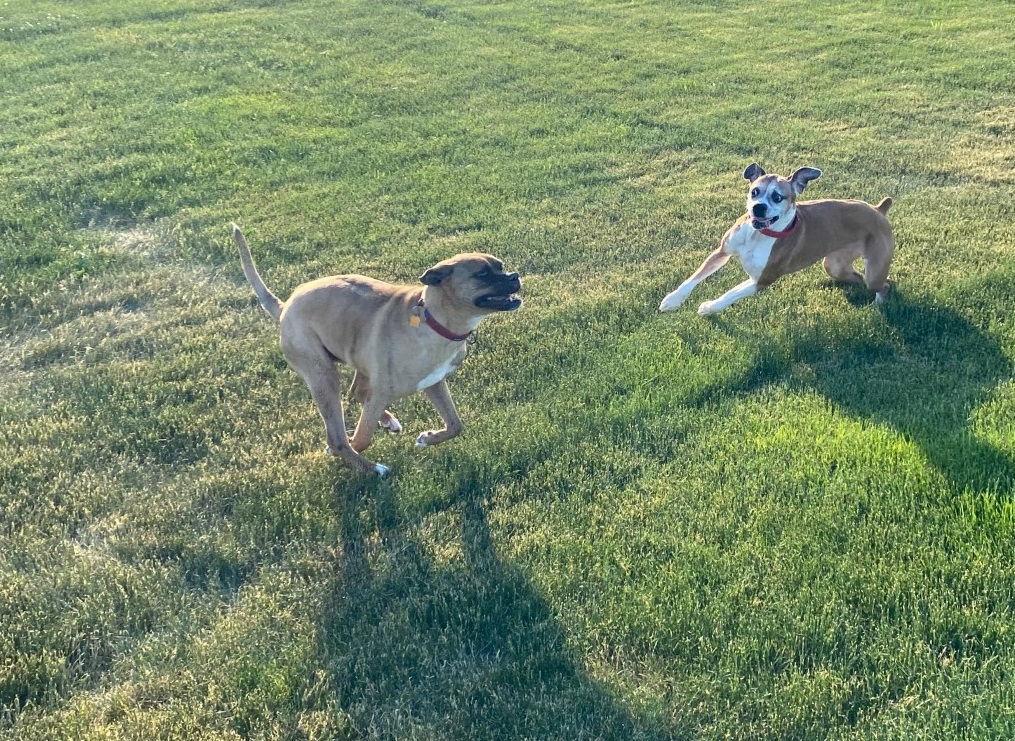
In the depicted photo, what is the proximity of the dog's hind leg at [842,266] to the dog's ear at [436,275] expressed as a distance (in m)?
3.74

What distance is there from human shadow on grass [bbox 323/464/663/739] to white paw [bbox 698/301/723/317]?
2.80 metres

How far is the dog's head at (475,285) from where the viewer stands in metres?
4.69

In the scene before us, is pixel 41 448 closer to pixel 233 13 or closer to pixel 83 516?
pixel 83 516

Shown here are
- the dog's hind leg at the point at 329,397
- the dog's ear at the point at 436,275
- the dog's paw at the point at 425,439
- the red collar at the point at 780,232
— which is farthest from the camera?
the red collar at the point at 780,232

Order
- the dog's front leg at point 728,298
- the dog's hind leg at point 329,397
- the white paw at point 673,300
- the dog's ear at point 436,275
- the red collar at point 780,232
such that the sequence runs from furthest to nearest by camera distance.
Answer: the white paw at point 673,300
the dog's front leg at point 728,298
the red collar at point 780,232
the dog's hind leg at point 329,397
the dog's ear at point 436,275

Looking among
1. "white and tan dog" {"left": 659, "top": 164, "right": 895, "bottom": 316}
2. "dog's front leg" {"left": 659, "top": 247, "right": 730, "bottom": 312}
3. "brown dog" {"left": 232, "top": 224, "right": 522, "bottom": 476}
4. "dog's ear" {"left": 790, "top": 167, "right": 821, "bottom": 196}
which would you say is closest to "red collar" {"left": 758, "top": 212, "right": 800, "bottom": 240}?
"white and tan dog" {"left": 659, "top": 164, "right": 895, "bottom": 316}

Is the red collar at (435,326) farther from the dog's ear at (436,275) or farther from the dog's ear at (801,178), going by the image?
the dog's ear at (801,178)

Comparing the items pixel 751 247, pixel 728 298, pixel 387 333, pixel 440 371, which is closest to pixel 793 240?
pixel 751 247

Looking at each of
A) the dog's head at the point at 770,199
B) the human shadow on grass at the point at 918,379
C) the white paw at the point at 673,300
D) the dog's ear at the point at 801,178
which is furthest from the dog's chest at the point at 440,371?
the dog's ear at the point at 801,178

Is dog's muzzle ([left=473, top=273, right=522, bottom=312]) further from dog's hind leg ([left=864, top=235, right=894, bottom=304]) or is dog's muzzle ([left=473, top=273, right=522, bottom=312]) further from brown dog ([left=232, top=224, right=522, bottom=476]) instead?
dog's hind leg ([left=864, top=235, right=894, bottom=304])

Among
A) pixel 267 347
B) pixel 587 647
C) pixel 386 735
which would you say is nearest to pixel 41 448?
pixel 267 347

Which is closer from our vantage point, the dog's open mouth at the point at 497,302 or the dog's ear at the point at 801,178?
the dog's open mouth at the point at 497,302

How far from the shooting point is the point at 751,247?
Answer: 6.61 metres

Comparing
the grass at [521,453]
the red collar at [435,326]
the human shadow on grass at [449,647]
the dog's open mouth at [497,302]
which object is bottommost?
the human shadow on grass at [449,647]
